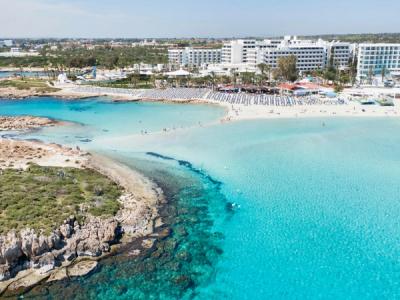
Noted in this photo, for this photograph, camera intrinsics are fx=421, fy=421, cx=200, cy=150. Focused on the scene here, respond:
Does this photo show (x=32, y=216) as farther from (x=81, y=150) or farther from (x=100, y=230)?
(x=81, y=150)

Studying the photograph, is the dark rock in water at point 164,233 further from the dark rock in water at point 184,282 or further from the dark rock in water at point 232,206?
the dark rock in water at point 232,206

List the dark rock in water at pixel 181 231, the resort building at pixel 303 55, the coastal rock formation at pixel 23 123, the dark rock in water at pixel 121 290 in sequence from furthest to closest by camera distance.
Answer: the resort building at pixel 303 55, the coastal rock formation at pixel 23 123, the dark rock in water at pixel 181 231, the dark rock in water at pixel 121 290

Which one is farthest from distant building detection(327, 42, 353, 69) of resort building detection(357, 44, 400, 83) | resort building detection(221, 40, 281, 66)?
resort building detection(221, 40, 281, 66)

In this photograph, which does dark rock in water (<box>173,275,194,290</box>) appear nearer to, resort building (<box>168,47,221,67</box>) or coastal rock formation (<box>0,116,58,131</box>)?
coastal rock formation (<box>0,116,58,131</box>)

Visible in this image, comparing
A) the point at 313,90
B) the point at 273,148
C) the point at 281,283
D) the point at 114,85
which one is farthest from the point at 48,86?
the point at 281,283

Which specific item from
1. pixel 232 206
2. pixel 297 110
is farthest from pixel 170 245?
pixel 297 110

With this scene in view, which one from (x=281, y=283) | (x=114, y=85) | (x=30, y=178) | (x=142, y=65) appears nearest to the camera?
(x=281, y=283)

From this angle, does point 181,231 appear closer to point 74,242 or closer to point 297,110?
point 74,242

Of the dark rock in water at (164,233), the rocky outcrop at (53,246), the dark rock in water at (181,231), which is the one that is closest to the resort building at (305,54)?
the dark rock in water at (181,231)
